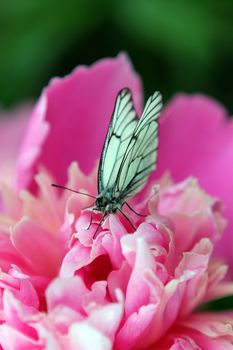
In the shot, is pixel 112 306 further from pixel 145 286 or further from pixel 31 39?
pixel 31 39

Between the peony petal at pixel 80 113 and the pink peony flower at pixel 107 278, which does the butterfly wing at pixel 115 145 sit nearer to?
the pink peony flower at pixel 107 278

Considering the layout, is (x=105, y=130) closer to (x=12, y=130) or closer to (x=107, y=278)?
(x=107, y=278)

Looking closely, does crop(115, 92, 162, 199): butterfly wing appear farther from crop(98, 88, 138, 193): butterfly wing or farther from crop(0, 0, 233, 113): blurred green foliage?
crop(0, 0, 233, 113): blurred green foliage

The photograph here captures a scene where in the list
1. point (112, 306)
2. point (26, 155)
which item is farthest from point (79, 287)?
point (26, 155)

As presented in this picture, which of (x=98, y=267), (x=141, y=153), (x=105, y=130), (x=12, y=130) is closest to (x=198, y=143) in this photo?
(x=105, y=130)

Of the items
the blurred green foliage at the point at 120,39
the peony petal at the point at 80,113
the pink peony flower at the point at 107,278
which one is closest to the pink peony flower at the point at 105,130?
the peony petal at the point at 80,113

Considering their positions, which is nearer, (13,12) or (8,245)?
(8,245)
